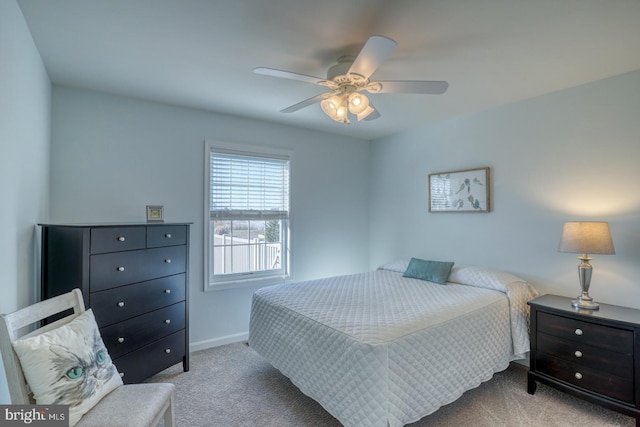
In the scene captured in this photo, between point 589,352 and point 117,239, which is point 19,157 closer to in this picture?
point 117,239

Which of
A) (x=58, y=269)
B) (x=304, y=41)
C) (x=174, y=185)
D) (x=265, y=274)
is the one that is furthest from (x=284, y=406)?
(x=304, y=41)

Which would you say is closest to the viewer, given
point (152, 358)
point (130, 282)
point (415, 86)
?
point (415, 86)

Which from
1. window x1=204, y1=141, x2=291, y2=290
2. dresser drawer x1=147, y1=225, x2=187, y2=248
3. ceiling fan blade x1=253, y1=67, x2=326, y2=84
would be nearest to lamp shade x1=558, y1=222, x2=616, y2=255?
ceiling fan blade x1=253, y1=67, x2=326, y2=84

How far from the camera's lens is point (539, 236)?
2.85 meters

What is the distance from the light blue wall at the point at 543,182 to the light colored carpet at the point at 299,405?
888mm

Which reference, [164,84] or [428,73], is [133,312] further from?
[428,73]

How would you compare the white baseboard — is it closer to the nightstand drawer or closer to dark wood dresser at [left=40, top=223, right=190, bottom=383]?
dark wood dresser at [left=40, top=223, right=190, bottom=383]

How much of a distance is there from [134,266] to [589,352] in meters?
3.40

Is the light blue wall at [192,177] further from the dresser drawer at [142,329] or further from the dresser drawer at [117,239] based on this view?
the dresser drawer at [117,239]

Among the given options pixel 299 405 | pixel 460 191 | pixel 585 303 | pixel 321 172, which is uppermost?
pixel 321 172

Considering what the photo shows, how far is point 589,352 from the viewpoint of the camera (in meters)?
2.21

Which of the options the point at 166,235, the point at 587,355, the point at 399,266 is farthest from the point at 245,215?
the point at 587,355

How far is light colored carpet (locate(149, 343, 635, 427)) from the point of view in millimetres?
2105

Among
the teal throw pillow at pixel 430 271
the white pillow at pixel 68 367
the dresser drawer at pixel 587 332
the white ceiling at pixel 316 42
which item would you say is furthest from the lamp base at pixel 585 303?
the white pillow at pixel 68 367
